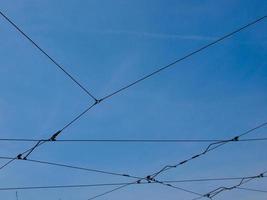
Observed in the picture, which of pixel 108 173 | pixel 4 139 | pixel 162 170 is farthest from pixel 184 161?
pixel 4 139

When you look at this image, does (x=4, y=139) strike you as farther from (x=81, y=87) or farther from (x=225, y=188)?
(x=225, y=188)

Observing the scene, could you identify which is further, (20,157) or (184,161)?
(184,161)

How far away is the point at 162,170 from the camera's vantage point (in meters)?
20.8

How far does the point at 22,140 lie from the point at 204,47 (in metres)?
7.38

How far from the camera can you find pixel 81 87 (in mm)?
17297

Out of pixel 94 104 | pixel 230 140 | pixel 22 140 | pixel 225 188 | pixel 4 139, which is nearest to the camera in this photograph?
pixel 4 139

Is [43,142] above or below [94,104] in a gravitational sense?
below

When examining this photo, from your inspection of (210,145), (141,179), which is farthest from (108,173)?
(210,145)

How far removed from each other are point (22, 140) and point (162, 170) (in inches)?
291

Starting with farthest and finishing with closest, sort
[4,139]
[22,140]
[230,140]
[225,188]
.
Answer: [225,188]
[230,140]
[22,140]
[4,139]

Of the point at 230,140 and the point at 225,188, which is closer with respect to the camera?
the point at 230,140

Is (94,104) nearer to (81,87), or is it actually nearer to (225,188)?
(81,87)

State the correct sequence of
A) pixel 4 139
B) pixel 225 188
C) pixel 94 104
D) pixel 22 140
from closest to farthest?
pixel 4 139 < pixel 22 140 < pixel 94 104 < pixel 225 188

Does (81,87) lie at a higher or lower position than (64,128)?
higher
